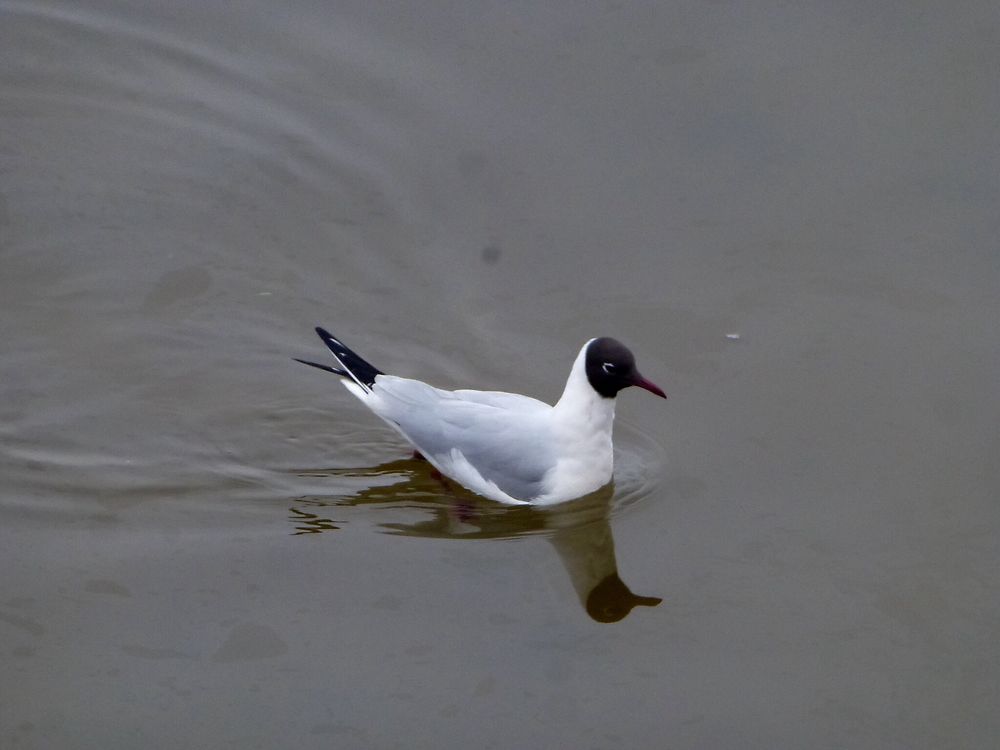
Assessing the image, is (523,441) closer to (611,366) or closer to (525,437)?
(525,437)

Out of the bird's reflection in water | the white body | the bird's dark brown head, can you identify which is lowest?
the bird's reflection in water

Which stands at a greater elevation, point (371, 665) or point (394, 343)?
point (394, 343)

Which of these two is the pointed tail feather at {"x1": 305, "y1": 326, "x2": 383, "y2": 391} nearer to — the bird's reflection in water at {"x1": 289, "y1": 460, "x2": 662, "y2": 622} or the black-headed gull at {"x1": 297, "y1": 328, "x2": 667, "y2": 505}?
the black-headed gull at {"x1": 297, "y1": 328, "x2": 667, "y2": 505}

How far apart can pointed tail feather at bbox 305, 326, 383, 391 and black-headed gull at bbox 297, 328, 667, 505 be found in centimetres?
24

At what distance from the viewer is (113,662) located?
5555 millimetres

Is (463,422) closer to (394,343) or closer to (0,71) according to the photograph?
(394,343)

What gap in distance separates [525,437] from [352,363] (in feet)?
3.23

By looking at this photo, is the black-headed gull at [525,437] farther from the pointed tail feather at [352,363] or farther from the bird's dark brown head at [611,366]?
the pointed tail feather at [352,363]

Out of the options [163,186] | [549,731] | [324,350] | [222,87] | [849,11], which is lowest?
[549,731]

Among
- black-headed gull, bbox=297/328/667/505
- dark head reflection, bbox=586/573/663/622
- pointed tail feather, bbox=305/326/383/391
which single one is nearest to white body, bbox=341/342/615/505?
black-headed gull, bbox=297/328/667/505

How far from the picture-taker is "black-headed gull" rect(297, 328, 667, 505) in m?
6.52

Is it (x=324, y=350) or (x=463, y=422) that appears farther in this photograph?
(x=324, y=350)

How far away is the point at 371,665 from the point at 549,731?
780 millimetres

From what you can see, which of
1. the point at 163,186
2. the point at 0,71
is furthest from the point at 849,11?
the point at 0,71
